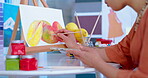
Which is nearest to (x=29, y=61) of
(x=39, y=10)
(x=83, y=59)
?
(x=83, y=59)

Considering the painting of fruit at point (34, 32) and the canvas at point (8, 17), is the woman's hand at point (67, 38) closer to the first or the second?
the painting of fruit at point (34, 32)

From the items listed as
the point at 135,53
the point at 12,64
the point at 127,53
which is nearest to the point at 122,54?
the point at 127,53

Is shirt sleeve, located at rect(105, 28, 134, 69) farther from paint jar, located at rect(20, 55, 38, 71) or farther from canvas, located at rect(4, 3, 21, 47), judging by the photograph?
canvas, located at rect(4, 3, 21, 47)

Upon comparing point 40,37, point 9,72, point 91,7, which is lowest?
point 9,72

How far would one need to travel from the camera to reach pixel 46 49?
1.52 metres

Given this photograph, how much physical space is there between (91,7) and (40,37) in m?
1.51

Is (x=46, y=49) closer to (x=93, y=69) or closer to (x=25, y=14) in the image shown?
(x=25, y=14)

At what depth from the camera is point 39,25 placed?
61.4 inches

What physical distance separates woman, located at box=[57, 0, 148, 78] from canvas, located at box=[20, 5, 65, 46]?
313 mm

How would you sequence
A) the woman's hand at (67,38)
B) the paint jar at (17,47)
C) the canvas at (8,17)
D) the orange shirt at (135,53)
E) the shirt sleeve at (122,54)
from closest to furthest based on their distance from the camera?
the orange shirt at (135,53) → the paint jar at (17,47) → the shirt sleeve at (122,54) → the woman's hand at (67,38) → the canvas at (8,17)

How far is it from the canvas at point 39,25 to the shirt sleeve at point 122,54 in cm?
37

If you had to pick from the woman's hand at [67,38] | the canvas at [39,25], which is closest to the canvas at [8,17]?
the canvas at [39,25]

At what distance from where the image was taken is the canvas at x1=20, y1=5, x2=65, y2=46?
1.44 meters

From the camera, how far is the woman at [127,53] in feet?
3.18
